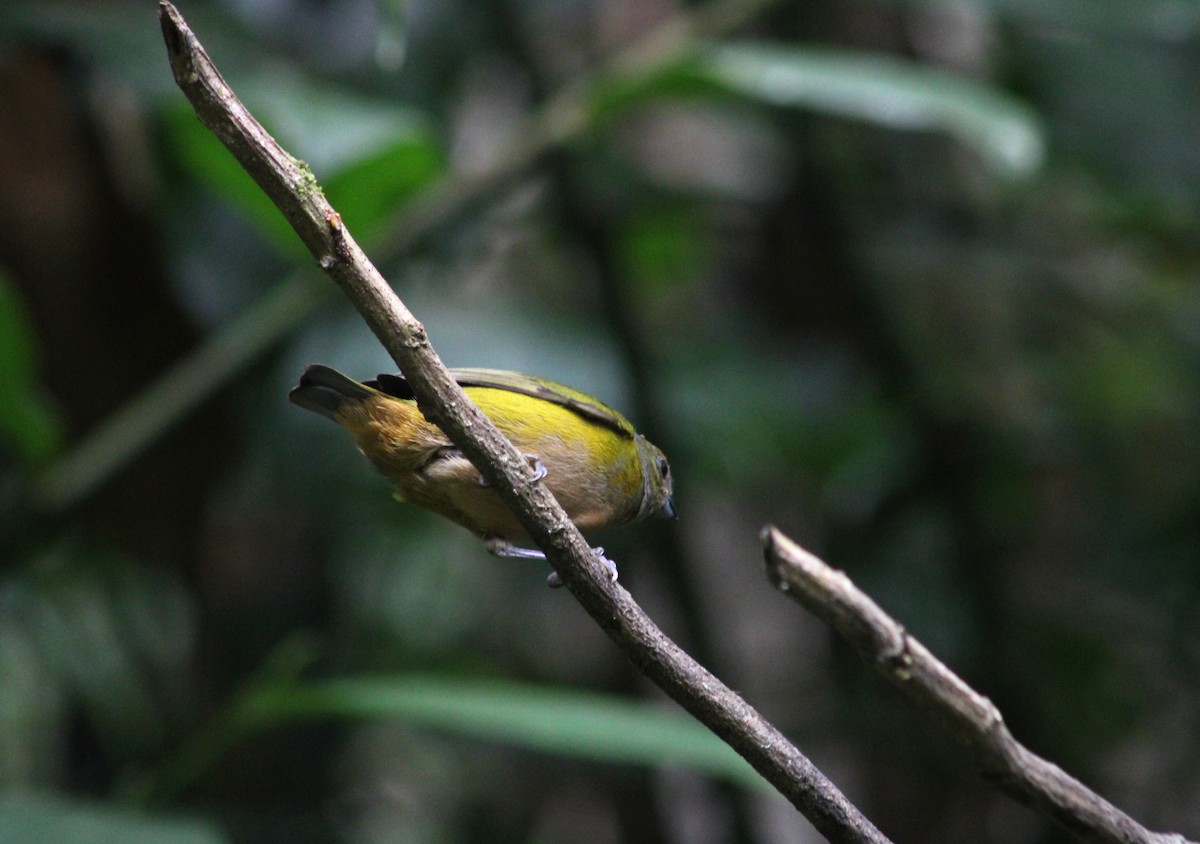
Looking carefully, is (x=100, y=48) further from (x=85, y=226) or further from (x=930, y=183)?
(x=930, y=183)

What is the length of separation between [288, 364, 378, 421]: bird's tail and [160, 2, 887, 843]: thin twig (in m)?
0.51

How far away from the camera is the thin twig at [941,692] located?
1042mm

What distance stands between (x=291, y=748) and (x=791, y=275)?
3.26 meters

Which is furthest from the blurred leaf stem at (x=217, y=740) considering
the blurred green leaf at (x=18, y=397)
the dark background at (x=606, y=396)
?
the blurred green leaf at (x=18, y=397)

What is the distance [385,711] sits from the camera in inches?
103

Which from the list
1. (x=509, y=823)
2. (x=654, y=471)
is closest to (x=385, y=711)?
(x=654, y=471)

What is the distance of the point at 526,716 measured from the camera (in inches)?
101

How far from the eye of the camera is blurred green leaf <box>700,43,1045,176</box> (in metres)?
3.01

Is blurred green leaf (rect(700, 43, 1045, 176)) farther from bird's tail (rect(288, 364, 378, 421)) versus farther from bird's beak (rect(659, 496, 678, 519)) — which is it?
bird's tail (rect(288, 364, 378, 421))

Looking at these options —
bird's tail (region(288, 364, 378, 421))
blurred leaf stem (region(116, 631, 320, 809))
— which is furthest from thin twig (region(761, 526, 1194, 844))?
blurred leaf stem (region(116, 631, 320, 809))

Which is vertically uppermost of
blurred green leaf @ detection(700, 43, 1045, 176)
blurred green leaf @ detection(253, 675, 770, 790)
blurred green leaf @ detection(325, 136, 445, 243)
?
blurred green leaf @ detection(700, 43, 1045, 176)

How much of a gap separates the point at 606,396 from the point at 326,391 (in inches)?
83.9

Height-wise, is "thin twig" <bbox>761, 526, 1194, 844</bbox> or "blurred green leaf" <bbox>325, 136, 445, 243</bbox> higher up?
"blurred green leaf" <bbox>325, 136, 445, 243</bbox>

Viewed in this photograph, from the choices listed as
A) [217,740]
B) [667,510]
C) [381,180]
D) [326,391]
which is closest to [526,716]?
[667,510]
